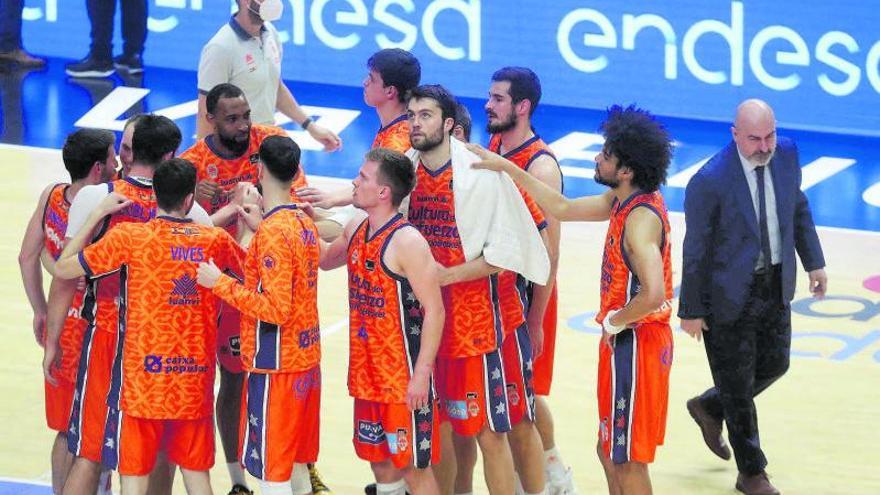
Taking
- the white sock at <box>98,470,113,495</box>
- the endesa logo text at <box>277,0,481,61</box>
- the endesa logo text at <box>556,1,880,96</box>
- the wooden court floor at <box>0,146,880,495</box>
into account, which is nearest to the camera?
the white sock at <box>98,470,113,495</box>

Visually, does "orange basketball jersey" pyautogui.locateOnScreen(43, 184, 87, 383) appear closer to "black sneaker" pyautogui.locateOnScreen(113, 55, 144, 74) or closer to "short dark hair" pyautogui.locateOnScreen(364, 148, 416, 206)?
"short dark hair" pyautogui.locateOnScreen(364, 148, 416, 206)

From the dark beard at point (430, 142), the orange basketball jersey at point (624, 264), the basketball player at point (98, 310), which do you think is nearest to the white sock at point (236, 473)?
the basketball player at point (98, 310)

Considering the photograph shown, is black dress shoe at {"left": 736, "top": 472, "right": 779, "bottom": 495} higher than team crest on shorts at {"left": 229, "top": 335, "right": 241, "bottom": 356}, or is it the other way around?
team crest on shorts at {"left": 229, "top": 335, "right": 241, "bottom": 356}

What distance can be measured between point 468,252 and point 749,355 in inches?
67.2

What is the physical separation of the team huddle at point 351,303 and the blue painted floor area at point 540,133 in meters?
6.25

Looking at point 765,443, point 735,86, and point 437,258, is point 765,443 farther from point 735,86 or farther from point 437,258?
point 735,86

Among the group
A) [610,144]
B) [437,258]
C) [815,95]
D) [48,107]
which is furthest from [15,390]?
[815,95]

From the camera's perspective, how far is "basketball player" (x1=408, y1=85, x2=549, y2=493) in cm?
726

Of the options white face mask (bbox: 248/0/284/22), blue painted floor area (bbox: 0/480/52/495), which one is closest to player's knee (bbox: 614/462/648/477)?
blue painted floor area (bbox: 0/480/52/495)

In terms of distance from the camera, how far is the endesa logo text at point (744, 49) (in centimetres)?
1480

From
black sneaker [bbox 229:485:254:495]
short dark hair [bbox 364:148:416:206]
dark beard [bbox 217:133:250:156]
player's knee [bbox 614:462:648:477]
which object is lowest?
black sneaker [bbox 229:485:254:495]

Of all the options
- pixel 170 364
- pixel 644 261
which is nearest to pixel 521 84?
pixel 644 261

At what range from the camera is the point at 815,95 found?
15.1 metres

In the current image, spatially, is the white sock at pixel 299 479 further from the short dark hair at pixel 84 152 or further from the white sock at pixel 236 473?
the short dark hair at pixel 84 152
